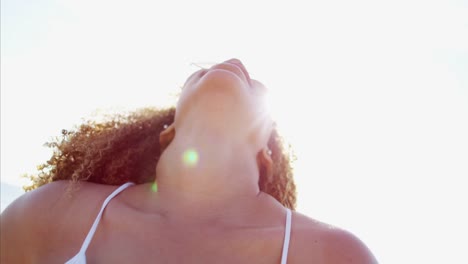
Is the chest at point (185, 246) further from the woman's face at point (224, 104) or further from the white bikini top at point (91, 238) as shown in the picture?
the woman's face at point (224, 104)

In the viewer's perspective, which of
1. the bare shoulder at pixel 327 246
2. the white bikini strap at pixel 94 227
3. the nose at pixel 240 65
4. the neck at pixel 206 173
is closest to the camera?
the bare shoulder at pixel 327 246

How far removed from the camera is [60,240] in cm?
276

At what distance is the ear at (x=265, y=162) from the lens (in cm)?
339

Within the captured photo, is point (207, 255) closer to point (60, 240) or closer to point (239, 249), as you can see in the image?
point (239, 249)

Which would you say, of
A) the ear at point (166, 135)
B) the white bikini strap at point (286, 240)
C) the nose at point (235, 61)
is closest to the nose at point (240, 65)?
the nose at point (235, 61)

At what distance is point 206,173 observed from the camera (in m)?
2.84

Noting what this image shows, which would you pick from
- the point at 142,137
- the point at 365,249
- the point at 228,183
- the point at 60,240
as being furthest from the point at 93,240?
the point at 365,249

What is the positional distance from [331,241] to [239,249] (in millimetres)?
557

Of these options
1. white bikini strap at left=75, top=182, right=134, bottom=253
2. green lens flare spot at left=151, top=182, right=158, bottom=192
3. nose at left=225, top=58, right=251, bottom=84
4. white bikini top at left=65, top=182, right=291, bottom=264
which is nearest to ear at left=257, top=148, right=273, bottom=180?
nose at left=225, top=58, right=251, bottom=84

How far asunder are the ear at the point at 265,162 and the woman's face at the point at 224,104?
21 centimetres

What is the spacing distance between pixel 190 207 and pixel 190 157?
37cm

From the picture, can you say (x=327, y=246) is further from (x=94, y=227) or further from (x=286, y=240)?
(x=94, y=227)

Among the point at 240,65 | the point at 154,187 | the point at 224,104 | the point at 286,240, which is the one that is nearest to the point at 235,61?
the point at 240,65

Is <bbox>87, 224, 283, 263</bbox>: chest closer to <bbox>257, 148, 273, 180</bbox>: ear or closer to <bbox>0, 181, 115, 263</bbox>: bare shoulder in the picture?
<bbox>0, 181, 115, 263</bbox>: bare shoulder
